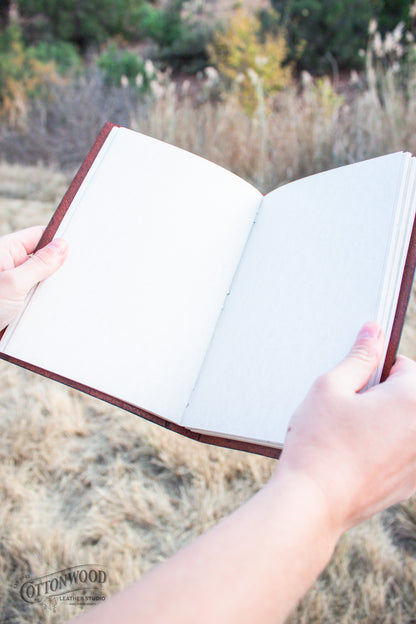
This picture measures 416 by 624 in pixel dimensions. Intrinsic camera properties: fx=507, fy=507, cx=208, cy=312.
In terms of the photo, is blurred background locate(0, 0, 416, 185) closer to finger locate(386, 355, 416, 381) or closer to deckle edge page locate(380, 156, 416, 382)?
deckle edge page locate(380, 156, 416, 382)

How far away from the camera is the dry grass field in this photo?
134cm

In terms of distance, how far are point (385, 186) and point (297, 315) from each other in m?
0.31

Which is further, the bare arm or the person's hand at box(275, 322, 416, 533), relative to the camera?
the person's hand at box(275, 322, 416, 533)

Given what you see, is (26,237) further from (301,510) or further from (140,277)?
(301,510)

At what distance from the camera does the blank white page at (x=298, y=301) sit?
2.96 feet

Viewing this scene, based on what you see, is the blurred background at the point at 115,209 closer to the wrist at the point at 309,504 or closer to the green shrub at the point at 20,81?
the green shrub at the point at 20,81

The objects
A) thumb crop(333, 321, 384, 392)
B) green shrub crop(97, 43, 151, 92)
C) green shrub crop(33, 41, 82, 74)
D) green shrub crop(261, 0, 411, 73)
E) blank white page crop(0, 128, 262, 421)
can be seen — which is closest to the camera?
thumb crop(333, 321, 384, 392)

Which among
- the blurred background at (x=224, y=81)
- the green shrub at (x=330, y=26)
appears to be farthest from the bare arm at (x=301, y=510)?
the green shrub at (x=330, y=26)

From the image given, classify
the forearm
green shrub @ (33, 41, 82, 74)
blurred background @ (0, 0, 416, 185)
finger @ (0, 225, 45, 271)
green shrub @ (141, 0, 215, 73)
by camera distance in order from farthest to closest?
green shrub @ (141, 0, 215, 73) < green shrub @ (33, 41, 82, 74) < blurred background @ (0, 0, 416, 185) < finger @ (0, 225, 45, 271) < the forearm

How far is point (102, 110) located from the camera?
5273 millimetres

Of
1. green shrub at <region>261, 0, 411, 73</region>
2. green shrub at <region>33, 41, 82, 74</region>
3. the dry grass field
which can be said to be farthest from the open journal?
green shrub at <region>33, 41, 82, 74</region>

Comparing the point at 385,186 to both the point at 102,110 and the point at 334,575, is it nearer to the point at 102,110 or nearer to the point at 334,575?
the point at 334,575

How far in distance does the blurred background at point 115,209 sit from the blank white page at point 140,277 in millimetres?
701

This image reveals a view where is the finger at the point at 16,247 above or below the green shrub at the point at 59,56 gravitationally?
below
